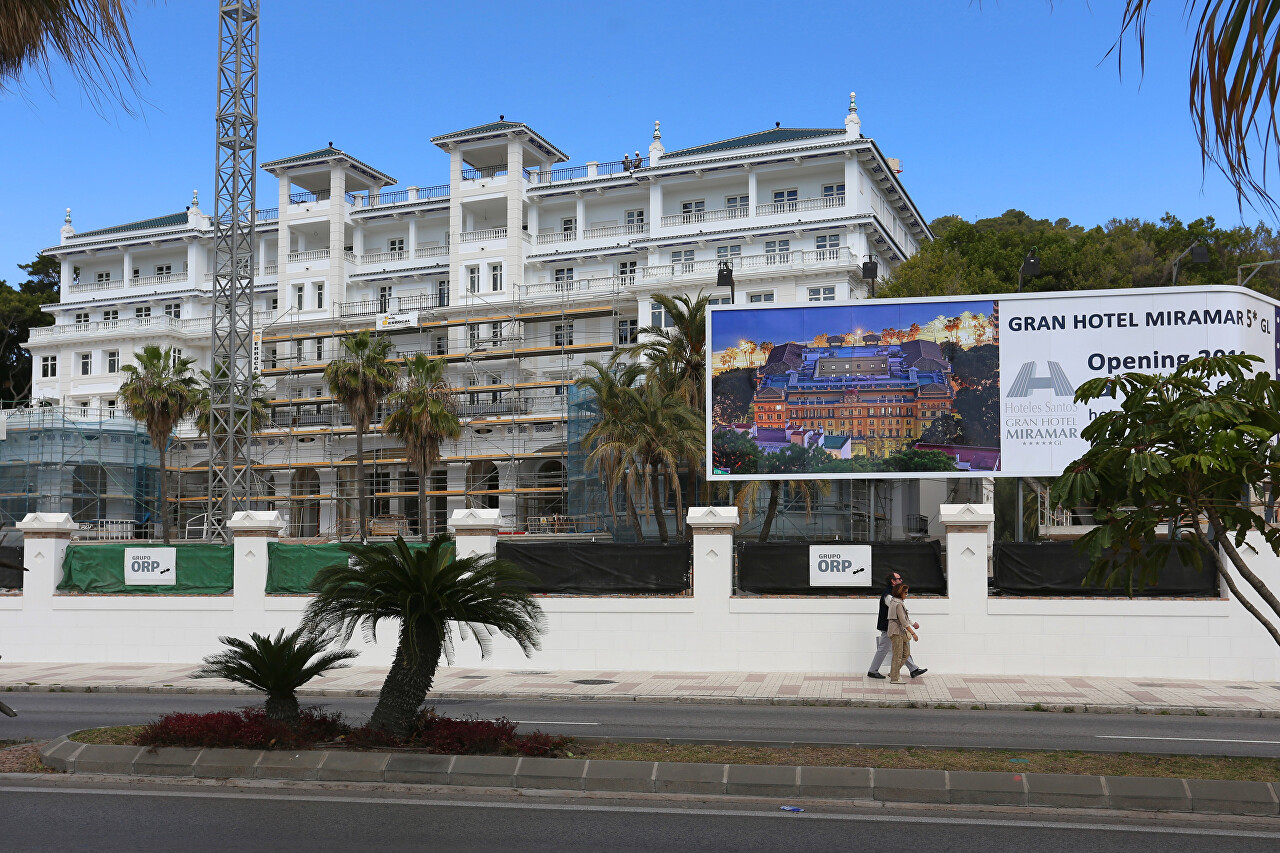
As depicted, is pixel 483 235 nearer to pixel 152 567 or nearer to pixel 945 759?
pixel 152 567

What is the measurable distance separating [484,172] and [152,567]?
151ft

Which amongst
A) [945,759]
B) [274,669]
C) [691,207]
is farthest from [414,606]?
[691,207]

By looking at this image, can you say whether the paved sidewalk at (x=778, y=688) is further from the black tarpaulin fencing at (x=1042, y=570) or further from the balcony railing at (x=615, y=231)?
the balcony railing at (x=615, y=231)

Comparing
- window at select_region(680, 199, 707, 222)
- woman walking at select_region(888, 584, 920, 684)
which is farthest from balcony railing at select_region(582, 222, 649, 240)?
woman walking at select_region(888, 584, 920, 684)

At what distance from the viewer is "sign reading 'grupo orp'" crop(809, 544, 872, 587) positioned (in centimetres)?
2088

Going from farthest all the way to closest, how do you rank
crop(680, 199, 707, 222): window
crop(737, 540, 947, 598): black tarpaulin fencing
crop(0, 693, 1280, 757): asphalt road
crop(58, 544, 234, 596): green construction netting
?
crop(680, 199, 707, 222): window < crop(58, 544, 234, 596): green construction netting < crop(737, 540, 947, 598): black tarpaulin fencing < crop(0, 693, 1280, 757): asphalt road

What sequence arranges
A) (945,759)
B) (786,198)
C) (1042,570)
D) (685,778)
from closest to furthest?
(685,778), (945,759), (1042,570), (786,198)

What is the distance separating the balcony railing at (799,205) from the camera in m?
57.1

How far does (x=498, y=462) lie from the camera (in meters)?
58.7

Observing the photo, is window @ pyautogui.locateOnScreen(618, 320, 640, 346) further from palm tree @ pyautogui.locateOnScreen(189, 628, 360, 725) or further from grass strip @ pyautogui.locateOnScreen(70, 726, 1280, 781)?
grass strip @ pyautogui.locateOnScreen(70, 726, 1280, 781)

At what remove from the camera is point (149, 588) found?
23.2 meters

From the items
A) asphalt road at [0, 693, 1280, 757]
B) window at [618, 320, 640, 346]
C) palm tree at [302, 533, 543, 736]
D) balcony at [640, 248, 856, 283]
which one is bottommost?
asphalt road at [0, 693, 1280, 757]

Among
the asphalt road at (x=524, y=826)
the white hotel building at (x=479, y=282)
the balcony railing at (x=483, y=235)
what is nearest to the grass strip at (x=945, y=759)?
the asphalt road at (x=524, y=826)

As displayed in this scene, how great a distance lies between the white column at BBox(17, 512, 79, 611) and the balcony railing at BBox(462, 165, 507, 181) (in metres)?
44.0
